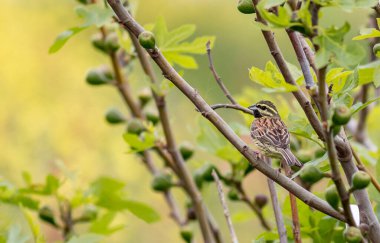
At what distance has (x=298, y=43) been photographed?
1.57 metres

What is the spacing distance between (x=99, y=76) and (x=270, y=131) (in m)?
1.22

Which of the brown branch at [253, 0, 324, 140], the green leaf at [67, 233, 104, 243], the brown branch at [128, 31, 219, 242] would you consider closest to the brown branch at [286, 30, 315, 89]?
the brown branch at [253, 0, 324, 140]

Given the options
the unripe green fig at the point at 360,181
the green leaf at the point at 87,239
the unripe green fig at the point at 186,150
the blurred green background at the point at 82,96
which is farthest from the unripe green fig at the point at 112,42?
the blurred green background at the point at 82,96

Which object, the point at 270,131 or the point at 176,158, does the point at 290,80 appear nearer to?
the point at 270,131

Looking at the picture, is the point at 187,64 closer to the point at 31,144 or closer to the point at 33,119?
the point at 31,144

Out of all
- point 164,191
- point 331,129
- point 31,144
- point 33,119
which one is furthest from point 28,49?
point 331,129

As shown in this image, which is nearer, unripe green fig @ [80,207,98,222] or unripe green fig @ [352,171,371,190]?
unripe green fig @ [352,171,371,190]

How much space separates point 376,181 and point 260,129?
27 centimetres

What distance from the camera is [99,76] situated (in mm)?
2996

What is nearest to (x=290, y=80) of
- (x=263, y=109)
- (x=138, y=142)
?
(x=263, y=109)

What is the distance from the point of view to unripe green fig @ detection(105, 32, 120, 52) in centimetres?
282

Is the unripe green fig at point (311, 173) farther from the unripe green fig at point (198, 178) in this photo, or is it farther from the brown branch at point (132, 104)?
the brown branch at point (132, 104)

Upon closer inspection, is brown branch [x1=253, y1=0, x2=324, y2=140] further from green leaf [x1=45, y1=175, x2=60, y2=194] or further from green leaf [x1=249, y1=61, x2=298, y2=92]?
green leaf [x1=45, y1=175, x2=60, y2=194]

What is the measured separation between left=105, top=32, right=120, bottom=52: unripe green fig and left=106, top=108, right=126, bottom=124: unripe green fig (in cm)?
35
